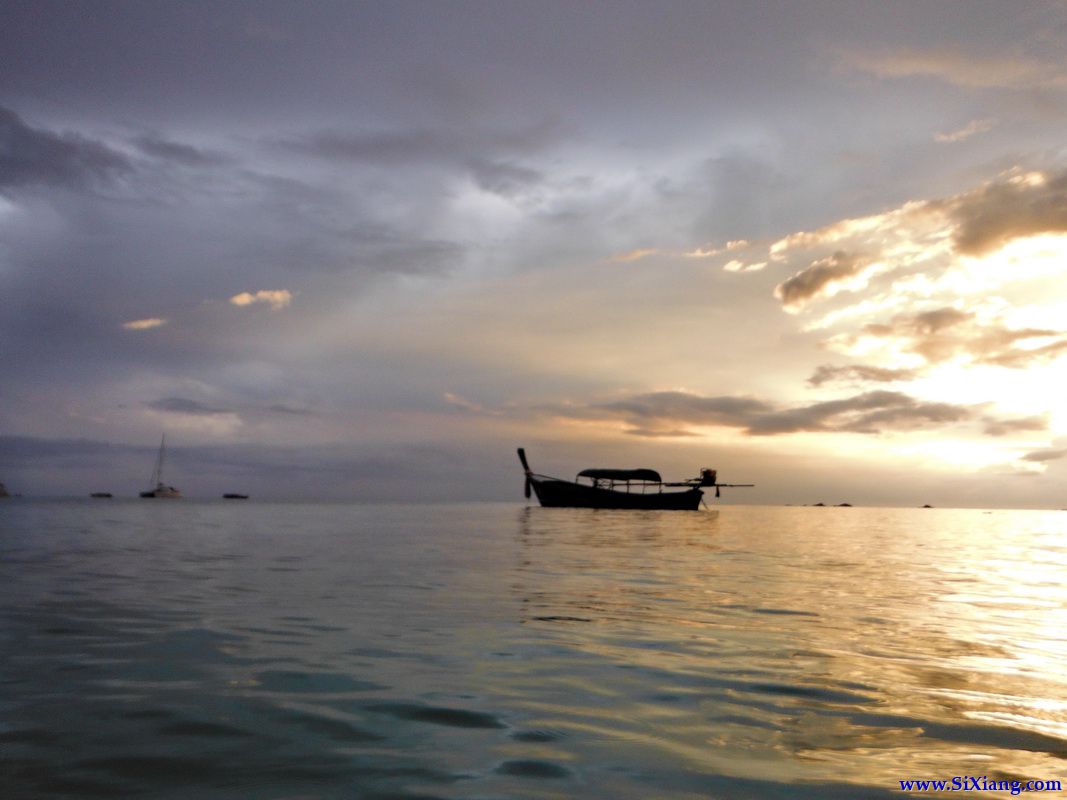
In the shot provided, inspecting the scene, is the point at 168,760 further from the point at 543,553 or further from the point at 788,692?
the point at 543,553

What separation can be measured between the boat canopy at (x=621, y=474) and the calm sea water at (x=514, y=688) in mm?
50409

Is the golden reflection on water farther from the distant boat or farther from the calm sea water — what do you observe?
the distant boat

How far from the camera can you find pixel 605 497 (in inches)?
2724

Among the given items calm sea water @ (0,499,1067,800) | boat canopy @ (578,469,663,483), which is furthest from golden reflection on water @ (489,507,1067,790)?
boat canopy @ (578,469,663,483)

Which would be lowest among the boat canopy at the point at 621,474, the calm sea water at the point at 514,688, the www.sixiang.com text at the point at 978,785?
the calm sea water at the point at 514,688

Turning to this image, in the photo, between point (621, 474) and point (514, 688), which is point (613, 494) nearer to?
point (621, 474)

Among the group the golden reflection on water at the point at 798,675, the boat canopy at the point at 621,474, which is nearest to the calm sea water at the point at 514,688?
the golden reflection on water at the point at 798,675

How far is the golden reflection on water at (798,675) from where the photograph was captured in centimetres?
479

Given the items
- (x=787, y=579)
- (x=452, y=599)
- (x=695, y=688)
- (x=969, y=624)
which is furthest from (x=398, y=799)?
(x=787, y=579)

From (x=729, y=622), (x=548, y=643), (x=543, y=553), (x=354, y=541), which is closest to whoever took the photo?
(x=548, y=643)

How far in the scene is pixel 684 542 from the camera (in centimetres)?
2903

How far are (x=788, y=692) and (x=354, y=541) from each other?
78.4ft

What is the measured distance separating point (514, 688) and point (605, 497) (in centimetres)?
6376

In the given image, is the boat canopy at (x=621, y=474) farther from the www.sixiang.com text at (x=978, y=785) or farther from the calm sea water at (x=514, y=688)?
the www.sixiang.com text at (x=978, y=785)
